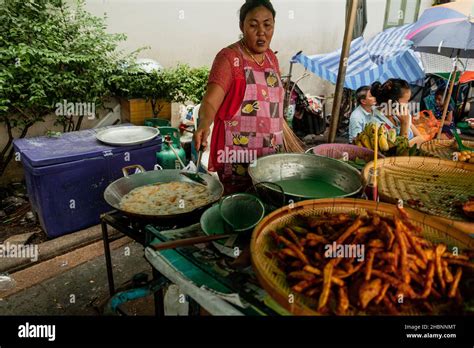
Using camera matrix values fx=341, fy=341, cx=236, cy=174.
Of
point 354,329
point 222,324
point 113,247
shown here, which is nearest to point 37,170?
point 113,247

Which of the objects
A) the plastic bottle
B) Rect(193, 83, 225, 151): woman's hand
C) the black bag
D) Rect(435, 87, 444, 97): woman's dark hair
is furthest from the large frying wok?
Rect(435, 87, 444, 97): woman's dark hair

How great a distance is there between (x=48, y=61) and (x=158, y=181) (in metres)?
3.39

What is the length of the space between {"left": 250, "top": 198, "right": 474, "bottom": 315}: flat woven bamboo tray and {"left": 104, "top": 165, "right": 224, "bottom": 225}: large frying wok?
1.85 ft

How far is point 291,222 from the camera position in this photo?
1626mm

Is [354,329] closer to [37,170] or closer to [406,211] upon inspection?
[406,211]

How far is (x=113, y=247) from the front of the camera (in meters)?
4.29

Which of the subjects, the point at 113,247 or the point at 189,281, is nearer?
the point at 189,281

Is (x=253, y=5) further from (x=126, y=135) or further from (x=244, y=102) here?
(x=126, y=135)

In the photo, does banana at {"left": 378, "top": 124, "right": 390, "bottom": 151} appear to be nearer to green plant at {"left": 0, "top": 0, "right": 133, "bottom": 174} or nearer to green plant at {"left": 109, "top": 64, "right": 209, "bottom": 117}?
green plant at {"left": 109, "top": 64, "right": 209, "bottom": 117}

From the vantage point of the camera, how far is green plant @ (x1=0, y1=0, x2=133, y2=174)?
4668 mm

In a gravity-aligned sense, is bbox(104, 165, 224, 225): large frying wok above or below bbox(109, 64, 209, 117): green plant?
below

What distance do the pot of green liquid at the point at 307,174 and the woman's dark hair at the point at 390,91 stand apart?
2947mm

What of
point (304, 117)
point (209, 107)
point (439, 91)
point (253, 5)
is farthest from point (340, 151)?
point (439, 91)

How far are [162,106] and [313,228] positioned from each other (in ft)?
17.4
